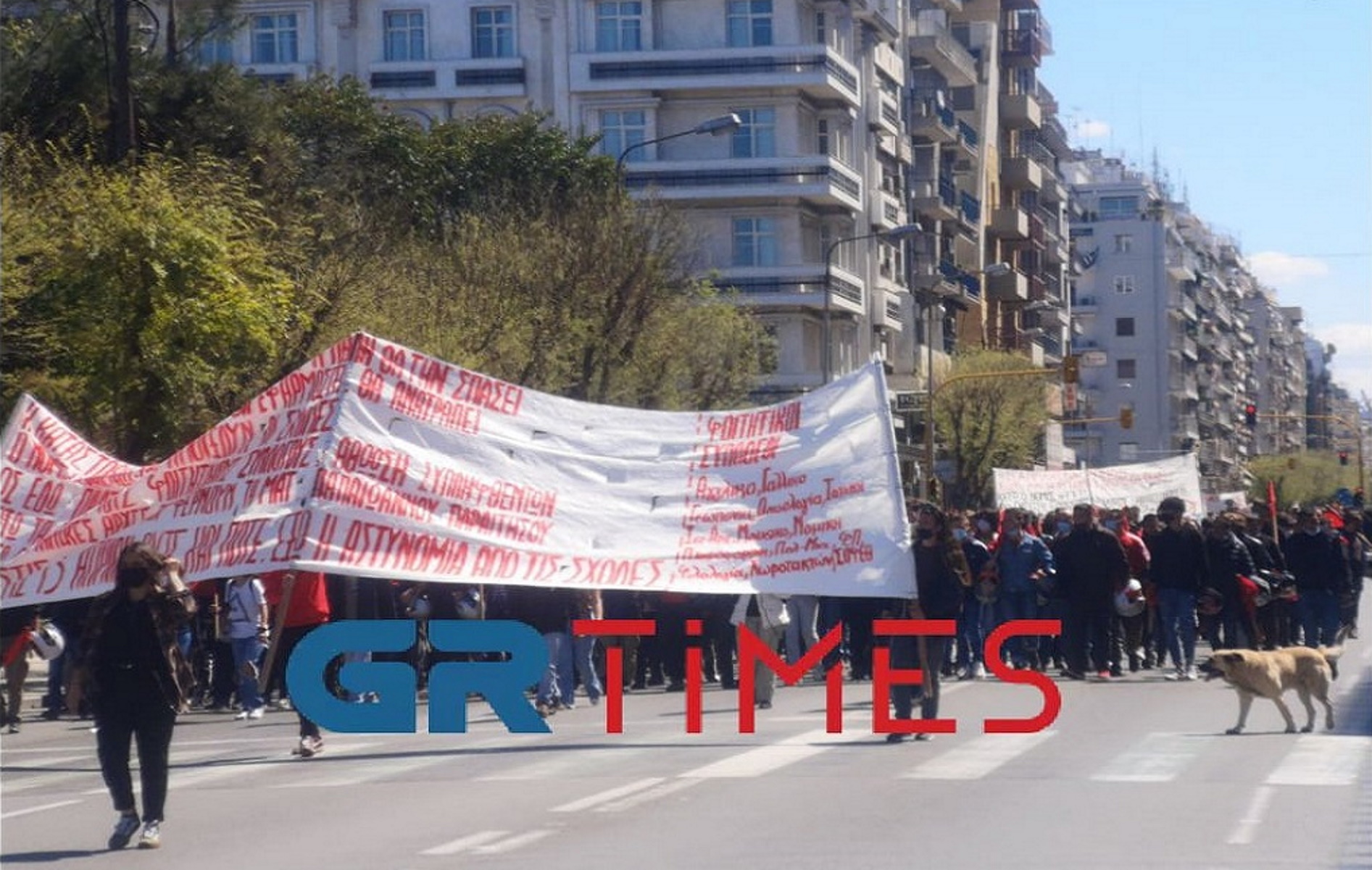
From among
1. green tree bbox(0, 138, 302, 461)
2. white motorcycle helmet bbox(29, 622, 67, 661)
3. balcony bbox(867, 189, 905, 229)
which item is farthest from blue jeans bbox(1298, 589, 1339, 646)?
balcony bbox(867, 189, 905, 229)

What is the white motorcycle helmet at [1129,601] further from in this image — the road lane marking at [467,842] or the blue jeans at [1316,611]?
the road lane marking at [467,842]

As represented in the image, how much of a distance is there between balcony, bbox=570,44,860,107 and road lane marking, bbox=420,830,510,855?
5683cm

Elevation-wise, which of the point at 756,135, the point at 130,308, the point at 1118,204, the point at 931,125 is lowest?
the point at 130,308

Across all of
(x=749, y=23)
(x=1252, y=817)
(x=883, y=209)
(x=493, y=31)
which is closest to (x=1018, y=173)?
(x=883, y=209)

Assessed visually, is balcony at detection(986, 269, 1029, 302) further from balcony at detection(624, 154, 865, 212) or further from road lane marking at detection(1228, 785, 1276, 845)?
road lane marking at detection(1228, 785, 1276, 845)

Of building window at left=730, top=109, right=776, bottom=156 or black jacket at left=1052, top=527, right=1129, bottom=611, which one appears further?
building window at left=730, top=109, right=776, bottom=156

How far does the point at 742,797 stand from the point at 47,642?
8.74 m

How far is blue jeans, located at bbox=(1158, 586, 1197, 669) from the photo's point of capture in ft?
79.9

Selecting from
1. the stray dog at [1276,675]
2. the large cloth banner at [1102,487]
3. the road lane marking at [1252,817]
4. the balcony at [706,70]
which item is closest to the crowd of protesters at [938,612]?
the stray dog at [1276,675]

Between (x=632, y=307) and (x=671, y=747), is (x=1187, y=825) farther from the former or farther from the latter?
(x=632, y=307)

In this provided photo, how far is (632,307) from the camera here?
41.8m

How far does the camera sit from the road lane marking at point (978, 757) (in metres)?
15.0

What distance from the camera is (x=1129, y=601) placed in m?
24.7

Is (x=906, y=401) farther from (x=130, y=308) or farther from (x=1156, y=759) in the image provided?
(x=1156, y=759)
